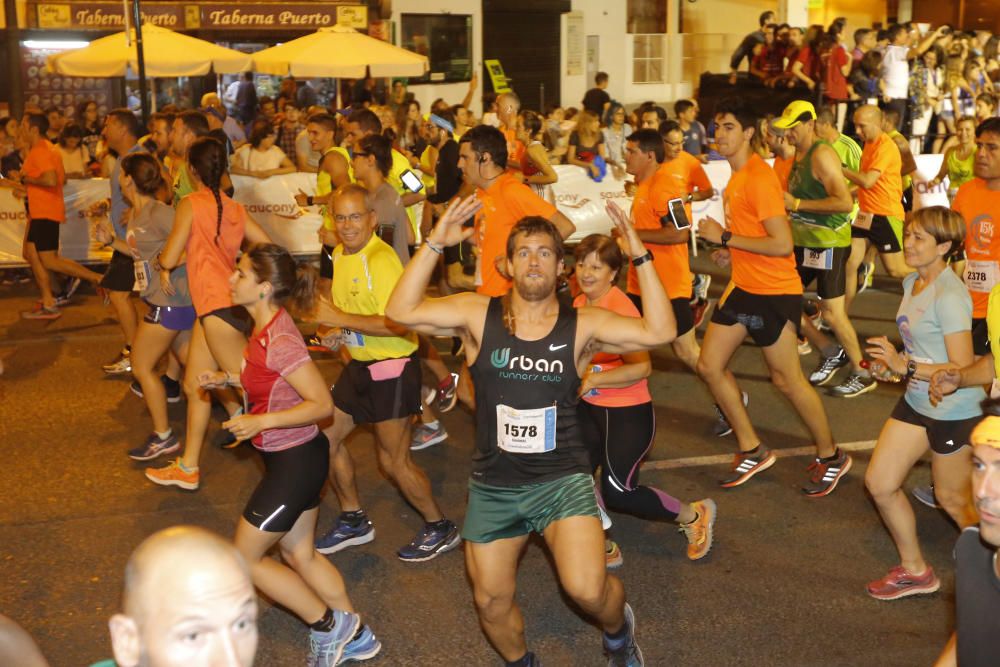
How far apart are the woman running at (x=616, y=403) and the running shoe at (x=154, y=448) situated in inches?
125

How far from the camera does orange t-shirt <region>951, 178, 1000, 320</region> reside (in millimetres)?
6734

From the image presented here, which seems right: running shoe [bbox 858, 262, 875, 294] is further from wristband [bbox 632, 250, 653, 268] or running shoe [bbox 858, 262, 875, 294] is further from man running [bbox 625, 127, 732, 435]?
wristband [bbox 632, 250, 653, 268]

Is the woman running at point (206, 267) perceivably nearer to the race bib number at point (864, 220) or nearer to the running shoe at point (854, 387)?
the running shoe at point (854, 387)

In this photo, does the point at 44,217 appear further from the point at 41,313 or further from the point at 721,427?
the point at 721,427

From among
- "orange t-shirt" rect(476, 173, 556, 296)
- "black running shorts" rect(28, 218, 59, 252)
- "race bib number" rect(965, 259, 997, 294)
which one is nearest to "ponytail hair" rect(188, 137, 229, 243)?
"orange t-shirt" rect(476, 173, 556, 296)

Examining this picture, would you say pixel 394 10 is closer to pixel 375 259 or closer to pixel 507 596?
pixel 375 259

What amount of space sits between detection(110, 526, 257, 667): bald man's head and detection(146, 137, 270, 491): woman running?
4.38m

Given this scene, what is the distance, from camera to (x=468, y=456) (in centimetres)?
760

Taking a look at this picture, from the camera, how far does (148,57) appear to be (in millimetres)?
15016

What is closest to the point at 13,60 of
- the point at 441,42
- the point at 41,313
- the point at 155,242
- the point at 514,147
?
the point at 441,42

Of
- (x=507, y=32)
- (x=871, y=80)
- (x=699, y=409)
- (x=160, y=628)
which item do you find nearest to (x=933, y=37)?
(x=871, y=80)

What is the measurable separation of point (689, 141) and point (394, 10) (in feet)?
27.5

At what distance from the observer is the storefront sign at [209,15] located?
807 inches

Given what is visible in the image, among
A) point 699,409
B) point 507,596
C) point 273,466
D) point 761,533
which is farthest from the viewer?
point 699,409
